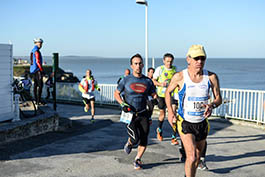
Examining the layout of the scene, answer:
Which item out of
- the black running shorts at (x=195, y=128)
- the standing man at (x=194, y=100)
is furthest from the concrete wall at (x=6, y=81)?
the black running shorts at (x=195, y=128)

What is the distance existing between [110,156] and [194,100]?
2.96 meters

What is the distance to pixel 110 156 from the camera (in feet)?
24.0

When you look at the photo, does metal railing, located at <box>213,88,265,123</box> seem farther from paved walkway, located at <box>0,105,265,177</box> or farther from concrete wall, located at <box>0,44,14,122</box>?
concrete wall, located at <box>0,44,14,122</box>

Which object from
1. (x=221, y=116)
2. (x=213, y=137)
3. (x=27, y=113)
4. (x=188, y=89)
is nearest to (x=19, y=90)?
(x=27, y=113)

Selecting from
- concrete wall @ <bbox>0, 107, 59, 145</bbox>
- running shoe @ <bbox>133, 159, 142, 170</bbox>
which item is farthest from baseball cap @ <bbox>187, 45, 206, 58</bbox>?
concrete wall @ <bbox>0, 107, 59, 145</bbox>

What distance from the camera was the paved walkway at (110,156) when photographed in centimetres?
623

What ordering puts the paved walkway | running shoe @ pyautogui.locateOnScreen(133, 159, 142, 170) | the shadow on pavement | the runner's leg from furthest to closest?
the shadow on pavement, running shoe @ pyautogui.locateOnScreen(133, 159, 142, 170), the paved walkway, the runner's leg

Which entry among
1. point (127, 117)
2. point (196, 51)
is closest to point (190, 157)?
point (196, 51)

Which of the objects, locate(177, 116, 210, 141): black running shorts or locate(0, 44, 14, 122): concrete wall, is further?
locate(0, 44, 14, 122): concrete wall

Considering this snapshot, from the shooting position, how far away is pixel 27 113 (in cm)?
1005

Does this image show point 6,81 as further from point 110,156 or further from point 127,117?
point 127,117

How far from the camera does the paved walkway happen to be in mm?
6230

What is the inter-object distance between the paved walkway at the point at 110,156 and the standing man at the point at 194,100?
1.32 metres

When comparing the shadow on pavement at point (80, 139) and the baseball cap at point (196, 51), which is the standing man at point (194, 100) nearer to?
the baseball cap at point (196, 51)
